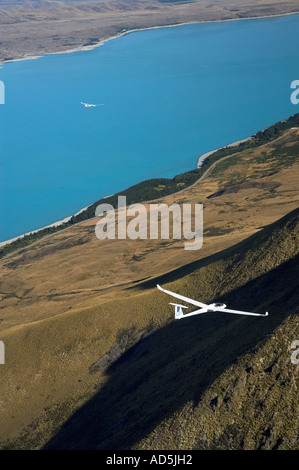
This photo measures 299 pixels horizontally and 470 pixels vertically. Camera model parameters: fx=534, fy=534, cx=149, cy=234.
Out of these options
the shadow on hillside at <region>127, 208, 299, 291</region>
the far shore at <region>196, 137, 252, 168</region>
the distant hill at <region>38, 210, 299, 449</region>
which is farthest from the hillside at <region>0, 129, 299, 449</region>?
the far shore at <region>196, 137, 252, 168</region>

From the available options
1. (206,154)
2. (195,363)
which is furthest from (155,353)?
(206,154)

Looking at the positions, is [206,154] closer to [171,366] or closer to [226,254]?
[226,254]

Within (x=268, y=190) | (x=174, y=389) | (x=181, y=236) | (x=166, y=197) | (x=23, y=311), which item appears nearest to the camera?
(x=174, y=389)

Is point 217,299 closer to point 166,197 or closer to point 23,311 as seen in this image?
point 23,311

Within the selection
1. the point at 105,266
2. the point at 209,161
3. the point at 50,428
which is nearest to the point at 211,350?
the point at 50,428

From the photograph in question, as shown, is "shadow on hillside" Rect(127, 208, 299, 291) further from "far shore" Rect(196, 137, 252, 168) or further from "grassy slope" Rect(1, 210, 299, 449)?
"far shore" Rect(196, 137, 252, 168)

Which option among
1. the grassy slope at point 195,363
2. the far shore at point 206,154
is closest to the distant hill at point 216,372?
the grassy slope at point 195,363
